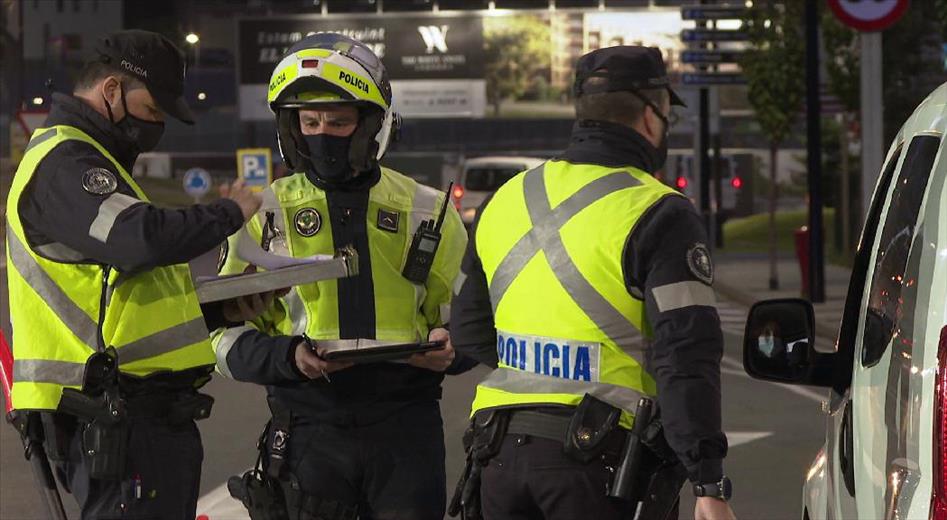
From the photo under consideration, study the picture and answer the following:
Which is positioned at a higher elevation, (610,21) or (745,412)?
(610,21)

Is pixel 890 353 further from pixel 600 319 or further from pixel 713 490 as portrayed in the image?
pixel 600 319

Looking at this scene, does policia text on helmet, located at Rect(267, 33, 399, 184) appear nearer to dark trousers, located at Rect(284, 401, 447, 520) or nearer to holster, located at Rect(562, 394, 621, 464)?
dark trousers, located at Rect(284, 401, 447, 520)

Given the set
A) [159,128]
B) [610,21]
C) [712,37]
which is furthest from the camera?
[610,21]

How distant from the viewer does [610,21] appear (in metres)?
56.6

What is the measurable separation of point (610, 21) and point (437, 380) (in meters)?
52.0

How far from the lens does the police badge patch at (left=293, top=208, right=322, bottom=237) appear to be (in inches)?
206

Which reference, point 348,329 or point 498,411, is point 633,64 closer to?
point 498,411

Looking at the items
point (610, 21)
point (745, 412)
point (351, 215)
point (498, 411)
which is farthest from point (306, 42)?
point (610, 21)

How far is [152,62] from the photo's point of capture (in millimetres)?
5008

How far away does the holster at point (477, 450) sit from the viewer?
4.47 meters

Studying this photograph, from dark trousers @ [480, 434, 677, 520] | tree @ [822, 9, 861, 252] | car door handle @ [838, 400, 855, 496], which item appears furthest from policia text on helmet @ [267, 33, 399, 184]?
tree @ [822, 9, 861, 252]

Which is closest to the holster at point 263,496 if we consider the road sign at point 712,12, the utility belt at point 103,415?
the utility belt at point 103,415

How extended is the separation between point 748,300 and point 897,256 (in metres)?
20.6

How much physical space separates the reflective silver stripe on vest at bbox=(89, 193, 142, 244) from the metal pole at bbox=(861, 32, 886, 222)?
42.2ft
